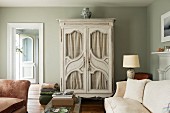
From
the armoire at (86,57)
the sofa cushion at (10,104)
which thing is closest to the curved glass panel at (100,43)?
the armoire at (86,57)

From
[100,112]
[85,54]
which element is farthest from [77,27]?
[100,112]

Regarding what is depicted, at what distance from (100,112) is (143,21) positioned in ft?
8.77

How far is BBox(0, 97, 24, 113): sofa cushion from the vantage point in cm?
313

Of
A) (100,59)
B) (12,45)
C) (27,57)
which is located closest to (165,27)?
(100,59)

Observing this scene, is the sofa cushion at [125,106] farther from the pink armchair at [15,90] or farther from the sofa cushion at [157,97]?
the pink armchair at [15,90]

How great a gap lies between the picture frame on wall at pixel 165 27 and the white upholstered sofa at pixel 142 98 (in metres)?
1.14

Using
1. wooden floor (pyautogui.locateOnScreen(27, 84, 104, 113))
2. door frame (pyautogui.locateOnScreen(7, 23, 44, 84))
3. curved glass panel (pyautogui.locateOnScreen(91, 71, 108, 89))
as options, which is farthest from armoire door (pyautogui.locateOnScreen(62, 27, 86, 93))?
door frame (pyautogui.locateOnScreen(7, 23, 44, 84))

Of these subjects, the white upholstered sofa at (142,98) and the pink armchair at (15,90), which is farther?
the pink armchair at (15,90)

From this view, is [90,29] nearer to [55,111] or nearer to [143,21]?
[143,21]

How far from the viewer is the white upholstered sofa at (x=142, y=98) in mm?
2737

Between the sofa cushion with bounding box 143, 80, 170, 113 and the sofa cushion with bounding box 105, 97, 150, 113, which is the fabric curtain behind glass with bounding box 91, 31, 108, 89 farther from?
the sofa cushion with bounding box 143, 80, 170, 113

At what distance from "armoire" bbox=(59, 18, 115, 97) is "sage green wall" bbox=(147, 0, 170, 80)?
3.22 feet

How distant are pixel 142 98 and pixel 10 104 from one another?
2.08 m

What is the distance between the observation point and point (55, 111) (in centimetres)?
279
